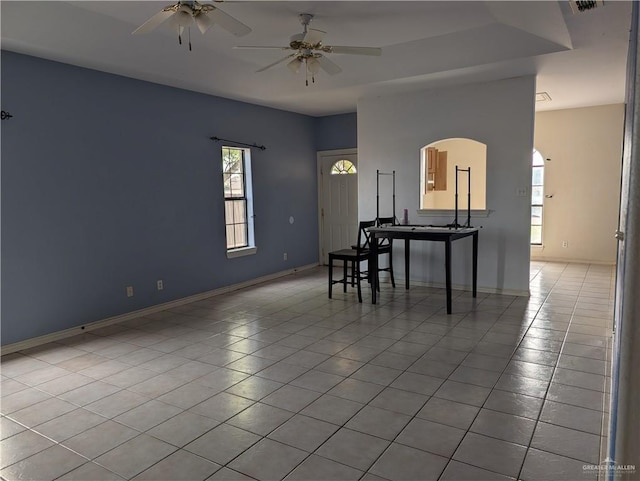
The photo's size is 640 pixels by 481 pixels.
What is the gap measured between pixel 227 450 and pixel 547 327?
10.3 feet

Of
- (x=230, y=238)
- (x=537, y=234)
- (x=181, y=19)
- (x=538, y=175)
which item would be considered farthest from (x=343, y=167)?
(x=181, y=19)

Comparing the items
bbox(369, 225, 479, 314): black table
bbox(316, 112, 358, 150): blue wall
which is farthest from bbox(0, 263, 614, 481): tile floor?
bbox(316, 112, 358, 150): blue wall

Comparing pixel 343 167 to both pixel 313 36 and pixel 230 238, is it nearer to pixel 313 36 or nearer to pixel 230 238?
pixel 230 238

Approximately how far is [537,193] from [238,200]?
514cm

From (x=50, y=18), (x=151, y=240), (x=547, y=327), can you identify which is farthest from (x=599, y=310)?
(x=50, y=18)

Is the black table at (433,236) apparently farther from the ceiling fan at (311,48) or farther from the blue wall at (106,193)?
the blue wall at (106,193)

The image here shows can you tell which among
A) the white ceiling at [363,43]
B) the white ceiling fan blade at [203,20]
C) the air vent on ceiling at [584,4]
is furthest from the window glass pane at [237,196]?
the air vent on ceiling at [584,4]

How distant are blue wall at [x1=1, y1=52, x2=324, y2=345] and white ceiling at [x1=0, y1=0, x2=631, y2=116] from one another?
10.7 inches

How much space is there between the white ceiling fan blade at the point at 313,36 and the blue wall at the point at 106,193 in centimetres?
224

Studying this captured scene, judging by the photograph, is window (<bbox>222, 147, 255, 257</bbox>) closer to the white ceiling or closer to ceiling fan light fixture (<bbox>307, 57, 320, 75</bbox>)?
the white ceiling

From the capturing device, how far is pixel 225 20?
2.86 metres

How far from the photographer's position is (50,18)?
136 inches

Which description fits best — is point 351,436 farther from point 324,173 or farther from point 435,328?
point 324,173

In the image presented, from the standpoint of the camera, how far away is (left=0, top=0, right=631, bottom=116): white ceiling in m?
3.48
